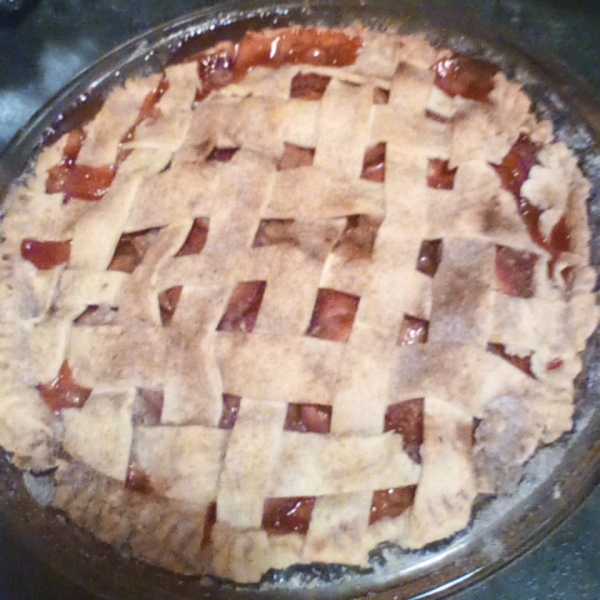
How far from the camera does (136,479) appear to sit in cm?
88

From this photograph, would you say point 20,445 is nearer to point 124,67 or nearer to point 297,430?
point 297,430

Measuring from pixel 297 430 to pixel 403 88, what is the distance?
1.94 ft

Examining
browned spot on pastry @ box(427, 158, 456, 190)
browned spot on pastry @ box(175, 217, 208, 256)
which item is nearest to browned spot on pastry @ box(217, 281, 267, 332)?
browned spot on pastry @ box(175, 217, 208, 256)

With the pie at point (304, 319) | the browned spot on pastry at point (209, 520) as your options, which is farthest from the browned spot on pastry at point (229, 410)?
the browned spot on pastry at point (209, 520)

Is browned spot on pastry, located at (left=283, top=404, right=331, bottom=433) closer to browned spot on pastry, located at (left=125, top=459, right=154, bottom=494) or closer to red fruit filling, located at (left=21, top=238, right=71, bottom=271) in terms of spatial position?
browned spot on pastry, located at (left=125, top=459, right=154, bottom=494)

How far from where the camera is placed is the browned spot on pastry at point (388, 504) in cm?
82

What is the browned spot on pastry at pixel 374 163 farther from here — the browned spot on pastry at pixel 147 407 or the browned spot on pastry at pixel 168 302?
the browned spot on pastry at pixel 147 407

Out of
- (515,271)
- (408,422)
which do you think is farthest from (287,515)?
(515,271)

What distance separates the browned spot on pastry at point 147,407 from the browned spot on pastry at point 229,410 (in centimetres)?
10

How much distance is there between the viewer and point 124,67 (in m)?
1.19

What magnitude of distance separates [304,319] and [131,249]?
33 cm

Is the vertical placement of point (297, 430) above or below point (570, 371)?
below

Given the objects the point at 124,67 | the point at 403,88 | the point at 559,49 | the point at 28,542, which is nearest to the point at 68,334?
the point at 28,542

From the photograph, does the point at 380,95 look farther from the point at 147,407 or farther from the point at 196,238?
the point at 147,407
